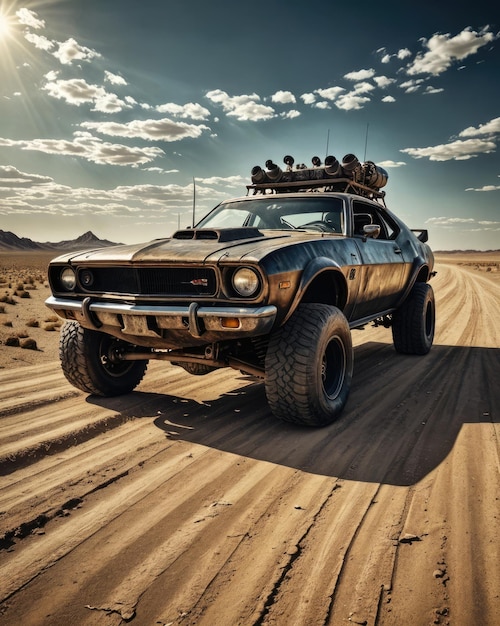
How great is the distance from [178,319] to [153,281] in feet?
1.34

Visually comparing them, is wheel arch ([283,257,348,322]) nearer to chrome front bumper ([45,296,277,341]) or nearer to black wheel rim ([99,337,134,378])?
chrome front bumper ([45,296,277,341])

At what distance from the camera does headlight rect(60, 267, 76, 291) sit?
12.4 ft

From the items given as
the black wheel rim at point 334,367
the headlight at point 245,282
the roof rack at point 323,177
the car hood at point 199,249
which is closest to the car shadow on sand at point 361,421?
the black wheel rim at point 334,367

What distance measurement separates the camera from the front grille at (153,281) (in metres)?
3.11

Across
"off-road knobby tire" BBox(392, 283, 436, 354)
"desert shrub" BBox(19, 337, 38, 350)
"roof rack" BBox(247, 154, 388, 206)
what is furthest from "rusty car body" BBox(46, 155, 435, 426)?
"desert shrub" BBox(19, 337, 38, 350)

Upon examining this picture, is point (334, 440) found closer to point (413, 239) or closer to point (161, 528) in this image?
point (161, 528)

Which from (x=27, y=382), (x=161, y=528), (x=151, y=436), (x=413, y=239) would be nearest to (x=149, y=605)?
(x=161, y=528)

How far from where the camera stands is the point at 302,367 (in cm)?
316

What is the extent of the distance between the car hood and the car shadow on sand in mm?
1275

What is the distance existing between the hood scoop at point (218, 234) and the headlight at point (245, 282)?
558mm

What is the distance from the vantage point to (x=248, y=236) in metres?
3.66

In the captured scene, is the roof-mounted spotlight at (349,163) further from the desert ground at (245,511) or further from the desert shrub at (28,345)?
the desert shrub at (28,345)

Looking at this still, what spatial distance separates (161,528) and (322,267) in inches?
82.9

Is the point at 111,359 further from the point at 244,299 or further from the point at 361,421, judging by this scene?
the point at 361,421
